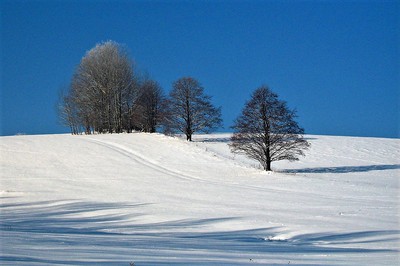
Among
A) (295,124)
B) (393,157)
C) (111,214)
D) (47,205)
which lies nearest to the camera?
(111,214)

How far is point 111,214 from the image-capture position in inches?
743

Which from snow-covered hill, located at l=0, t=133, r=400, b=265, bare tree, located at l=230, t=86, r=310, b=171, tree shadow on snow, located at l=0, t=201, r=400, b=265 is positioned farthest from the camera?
bare tree, located at l=230, t=86, r=310, b=171

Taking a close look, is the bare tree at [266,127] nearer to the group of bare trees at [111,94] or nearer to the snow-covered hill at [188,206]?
the snow-covered hill at [188,206]

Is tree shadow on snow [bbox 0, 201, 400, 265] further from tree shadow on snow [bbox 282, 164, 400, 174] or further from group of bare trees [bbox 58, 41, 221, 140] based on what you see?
group of bare trees [bbox 58, 41, 221, 140]

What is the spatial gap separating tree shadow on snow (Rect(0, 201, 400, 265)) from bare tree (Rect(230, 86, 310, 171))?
16.1 meters

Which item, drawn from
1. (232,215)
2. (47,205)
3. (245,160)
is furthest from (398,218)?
(245,160)

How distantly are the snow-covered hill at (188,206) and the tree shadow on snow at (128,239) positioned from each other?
0.04 metres

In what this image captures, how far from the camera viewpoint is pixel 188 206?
20656 millimetres

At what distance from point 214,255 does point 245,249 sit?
1951 mm

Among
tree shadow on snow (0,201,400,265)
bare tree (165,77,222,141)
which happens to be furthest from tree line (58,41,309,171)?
tree shadow on snow (0,201,400,265)

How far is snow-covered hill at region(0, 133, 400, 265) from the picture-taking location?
8844 mm

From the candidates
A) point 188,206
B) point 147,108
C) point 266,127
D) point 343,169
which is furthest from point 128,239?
point 147,108

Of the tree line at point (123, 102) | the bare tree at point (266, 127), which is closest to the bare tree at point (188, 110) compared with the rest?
the tree line at point (123, 102)

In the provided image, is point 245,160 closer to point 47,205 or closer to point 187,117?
point 187,117
